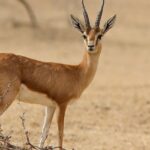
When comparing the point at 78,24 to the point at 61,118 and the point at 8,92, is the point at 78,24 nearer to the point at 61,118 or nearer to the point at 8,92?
the point at 61,118

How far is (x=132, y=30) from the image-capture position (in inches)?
1168

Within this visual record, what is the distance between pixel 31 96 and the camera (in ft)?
31.5

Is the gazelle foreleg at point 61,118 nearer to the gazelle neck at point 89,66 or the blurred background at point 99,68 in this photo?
the blurred background at point 99,68

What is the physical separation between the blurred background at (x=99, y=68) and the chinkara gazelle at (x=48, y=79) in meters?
0.42

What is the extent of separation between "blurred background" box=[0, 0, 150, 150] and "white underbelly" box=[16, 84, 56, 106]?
313 millimetres

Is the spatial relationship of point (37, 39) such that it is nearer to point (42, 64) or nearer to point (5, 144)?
point (42, 64)

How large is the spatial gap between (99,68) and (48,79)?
38.0ft

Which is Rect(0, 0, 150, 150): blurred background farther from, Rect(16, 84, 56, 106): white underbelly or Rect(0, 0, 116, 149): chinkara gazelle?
Rect(0, 0, 116, 149): chinkara gazelle

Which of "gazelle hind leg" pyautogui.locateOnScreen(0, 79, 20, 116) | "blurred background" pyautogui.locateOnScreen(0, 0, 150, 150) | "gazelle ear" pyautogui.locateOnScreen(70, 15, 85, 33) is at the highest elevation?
"gazelle ear" pyautogui.locateOnScreen(70, 15, 85, 33)

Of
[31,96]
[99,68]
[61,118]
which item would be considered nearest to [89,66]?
[61,118]

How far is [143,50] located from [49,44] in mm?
3307

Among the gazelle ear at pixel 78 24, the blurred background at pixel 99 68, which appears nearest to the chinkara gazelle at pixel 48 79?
the gazelle ear at pixel 78 24

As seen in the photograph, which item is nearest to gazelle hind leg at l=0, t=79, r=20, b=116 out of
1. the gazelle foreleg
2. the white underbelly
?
the white underbelly

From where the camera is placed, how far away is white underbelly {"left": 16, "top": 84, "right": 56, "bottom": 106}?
9.53 metres
